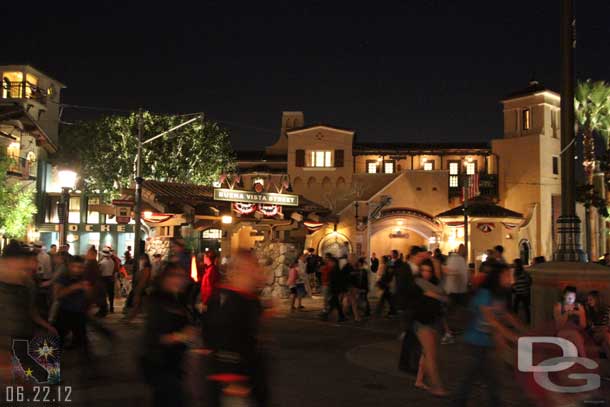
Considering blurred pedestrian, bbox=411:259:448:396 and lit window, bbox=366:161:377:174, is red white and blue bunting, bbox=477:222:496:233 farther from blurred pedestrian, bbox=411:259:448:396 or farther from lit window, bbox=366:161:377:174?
blurred pedestrian, bbox=411:259:448:396

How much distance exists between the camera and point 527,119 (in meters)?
43.0

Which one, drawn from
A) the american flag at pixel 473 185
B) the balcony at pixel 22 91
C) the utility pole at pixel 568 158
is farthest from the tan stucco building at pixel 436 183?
the utility pole at pixel 568 158

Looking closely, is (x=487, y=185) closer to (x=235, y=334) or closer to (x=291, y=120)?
(x=291, y=120)

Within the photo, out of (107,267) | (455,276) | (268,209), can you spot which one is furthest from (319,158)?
(455,276)

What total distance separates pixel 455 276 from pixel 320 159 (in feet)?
96.5

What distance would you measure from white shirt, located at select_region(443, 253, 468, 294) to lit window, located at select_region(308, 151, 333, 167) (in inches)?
1135

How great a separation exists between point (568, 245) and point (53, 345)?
8.63 meters

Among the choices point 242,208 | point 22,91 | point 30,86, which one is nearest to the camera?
point 242,208

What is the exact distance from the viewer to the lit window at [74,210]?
161 feet

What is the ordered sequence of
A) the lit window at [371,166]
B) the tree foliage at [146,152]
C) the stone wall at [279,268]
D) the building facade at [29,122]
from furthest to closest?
1. the tree foliage at [146,152]
2. the lit window at [371,166]
3. the building facade at [29,122]
4. the stone wall at [279,268]

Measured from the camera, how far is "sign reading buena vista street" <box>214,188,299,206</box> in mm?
23105

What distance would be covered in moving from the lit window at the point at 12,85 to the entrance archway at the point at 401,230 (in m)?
26.9

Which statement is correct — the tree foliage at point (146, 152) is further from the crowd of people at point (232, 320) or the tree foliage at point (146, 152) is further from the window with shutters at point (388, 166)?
the crowd of people at point (232, 320)

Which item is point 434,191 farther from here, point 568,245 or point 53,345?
point 53,345
